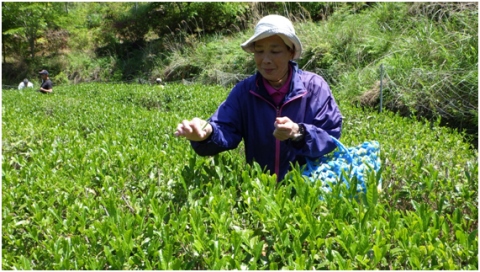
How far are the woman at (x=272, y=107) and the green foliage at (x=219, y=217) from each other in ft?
0.53

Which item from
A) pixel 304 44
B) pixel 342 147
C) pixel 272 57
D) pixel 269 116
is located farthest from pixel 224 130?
pixel 304 44

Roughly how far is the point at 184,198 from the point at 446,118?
16.9 feet

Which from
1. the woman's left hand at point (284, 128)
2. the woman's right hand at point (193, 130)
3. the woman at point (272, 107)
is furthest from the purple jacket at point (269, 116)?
the woman's left hand at point (284, 128)

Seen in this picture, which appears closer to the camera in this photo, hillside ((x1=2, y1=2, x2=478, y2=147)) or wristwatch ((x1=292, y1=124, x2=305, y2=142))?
wristwatch ((x1=292, y1=124, x2=305, y2=142))

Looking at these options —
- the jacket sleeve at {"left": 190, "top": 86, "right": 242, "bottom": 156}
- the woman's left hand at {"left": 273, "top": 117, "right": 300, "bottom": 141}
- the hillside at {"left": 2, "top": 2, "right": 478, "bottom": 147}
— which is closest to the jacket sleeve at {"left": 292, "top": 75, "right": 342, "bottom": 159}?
the woman's left hand at {"left": 273, "top": 117, "right": 300, "bottom": 141}

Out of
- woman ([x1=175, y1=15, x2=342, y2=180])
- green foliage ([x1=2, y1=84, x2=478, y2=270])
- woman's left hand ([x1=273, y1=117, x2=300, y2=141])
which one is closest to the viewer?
green foliage ([x1=2, y1=84, x2=478, y2=270])

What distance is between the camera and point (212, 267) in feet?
5.36

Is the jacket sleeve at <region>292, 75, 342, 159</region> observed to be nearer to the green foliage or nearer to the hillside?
the green foliage

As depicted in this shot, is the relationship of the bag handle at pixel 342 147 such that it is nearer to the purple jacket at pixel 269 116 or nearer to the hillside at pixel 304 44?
the purple jacket at pixel 269 116

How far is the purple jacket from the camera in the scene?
2.52 metres

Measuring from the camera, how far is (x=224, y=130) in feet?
8.39

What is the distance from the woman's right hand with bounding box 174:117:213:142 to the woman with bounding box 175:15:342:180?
0.09 feet

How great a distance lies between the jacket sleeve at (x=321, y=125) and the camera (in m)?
2.31

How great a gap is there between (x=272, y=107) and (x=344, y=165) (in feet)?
1.68
